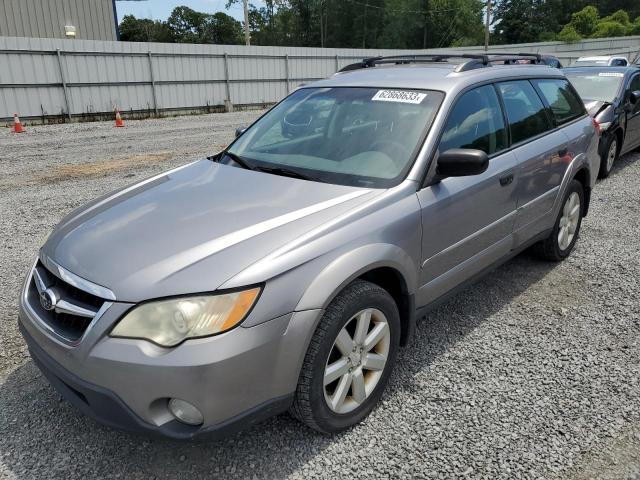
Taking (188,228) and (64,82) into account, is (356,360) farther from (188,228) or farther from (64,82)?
(64,82)

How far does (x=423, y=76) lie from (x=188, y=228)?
1911mm

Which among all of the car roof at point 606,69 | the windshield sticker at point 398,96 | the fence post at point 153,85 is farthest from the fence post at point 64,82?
the windshield sticker at point 398,96

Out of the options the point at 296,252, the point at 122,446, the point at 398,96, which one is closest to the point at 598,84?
the point at 398,96

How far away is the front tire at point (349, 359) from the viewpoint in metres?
2.27

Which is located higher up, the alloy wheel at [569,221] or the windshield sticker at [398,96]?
the windshield sticker at [398,96]

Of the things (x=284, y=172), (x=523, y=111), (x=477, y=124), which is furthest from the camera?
(x=523, y=111)

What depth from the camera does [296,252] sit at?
220cm

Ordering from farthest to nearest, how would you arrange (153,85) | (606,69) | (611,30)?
1. (611,30)
2. (153,85)
3. (606,69)

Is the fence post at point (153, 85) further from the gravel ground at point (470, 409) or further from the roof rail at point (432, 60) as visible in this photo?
the roof rail at point (432, 60)

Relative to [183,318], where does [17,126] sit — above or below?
above

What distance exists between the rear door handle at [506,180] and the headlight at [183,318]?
2.11 meters

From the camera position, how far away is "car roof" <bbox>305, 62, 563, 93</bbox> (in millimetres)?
3252

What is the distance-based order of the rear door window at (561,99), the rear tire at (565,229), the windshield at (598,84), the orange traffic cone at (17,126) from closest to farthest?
1. the rear door window at (561,99)
2. the rear tire at (565,229)
3. the windshield at (598,84)
4. the orange traffic cone at (17,126)

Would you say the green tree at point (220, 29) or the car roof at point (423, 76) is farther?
the green tree at point (220, 29)
